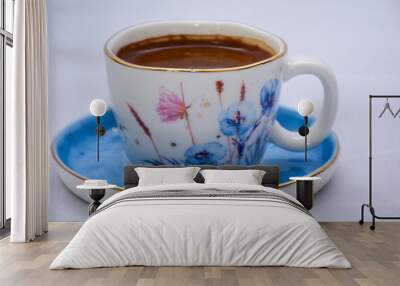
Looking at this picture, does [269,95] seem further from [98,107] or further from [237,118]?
[98,107]

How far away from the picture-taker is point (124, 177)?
20.1 ft

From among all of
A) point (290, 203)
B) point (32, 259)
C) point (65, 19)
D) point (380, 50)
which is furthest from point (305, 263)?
point (65, 19)

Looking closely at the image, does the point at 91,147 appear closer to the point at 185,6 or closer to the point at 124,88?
the point at 124,88

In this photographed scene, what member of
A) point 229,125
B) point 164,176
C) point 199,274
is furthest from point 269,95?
point 199,274

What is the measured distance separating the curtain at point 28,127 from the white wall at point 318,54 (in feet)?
2.50

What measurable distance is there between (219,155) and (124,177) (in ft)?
3.46

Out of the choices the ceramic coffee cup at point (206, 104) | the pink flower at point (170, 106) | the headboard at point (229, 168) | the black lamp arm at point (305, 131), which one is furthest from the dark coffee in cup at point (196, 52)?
the headboard at point (229, 168)

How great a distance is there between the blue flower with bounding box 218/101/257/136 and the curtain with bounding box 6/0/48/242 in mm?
1853

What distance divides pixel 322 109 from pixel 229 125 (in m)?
1.06

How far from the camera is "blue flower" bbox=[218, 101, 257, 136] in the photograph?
595 cm

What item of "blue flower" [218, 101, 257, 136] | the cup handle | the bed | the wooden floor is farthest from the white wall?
the bed

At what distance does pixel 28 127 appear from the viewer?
5344mm

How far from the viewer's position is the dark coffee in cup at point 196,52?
6133 millimetres

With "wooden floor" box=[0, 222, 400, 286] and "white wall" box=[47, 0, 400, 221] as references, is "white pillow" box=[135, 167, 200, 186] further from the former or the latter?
"wooden floor" box=[0, 222, 400, 286]
